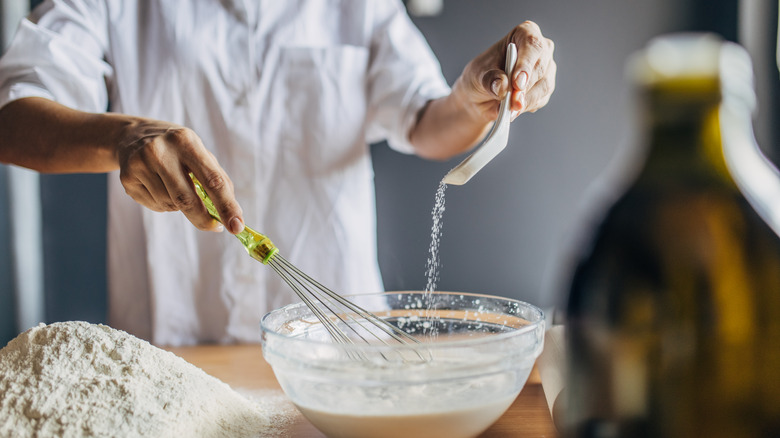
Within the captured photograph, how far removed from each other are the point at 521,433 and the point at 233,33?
82 centimetres

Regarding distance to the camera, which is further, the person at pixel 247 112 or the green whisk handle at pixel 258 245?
the person at pixel 247 112

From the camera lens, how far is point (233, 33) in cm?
102

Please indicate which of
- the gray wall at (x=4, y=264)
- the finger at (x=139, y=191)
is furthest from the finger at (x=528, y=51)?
the gray wall at (x=4, y=264)

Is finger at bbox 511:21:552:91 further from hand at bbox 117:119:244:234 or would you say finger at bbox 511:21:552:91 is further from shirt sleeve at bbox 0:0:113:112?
shirt sleeve at bbox 0:0:113:112

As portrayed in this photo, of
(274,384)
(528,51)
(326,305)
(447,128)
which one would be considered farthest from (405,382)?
(447,128)

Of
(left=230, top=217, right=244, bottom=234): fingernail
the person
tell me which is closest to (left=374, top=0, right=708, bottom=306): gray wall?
the person

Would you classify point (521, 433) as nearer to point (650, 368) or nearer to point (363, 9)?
point (650, 368)

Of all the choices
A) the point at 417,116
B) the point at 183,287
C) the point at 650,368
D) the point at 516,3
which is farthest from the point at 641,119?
the point at 516,3

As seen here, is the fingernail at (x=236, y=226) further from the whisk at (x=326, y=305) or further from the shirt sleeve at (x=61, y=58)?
the shirt sleeve at (x=61, y=58)

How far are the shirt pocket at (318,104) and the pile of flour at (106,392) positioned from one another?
601 mm

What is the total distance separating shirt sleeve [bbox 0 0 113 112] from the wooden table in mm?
456

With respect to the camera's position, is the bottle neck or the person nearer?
the bottle neck

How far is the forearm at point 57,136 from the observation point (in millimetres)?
738

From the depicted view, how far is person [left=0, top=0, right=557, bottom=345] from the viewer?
0.98 metres
